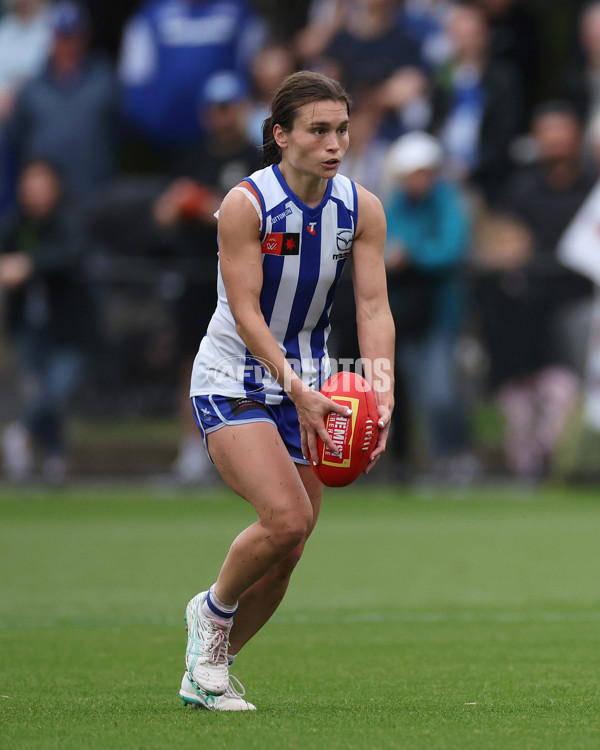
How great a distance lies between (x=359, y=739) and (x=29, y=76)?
12.3 meters

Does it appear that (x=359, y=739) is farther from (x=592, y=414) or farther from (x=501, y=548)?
(x=592, y=414)

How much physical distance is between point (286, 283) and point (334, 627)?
2.56 m

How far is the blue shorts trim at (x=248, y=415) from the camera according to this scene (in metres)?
5.69

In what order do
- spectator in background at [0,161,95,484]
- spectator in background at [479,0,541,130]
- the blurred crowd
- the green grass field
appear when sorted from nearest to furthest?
1. the green grass field
2. the blurred crowd
3. spectator in background at [0,161,95,484]
4. spectator in background at [479,0,541,130]

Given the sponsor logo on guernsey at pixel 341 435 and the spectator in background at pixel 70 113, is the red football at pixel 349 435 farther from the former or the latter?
the spectator in background at pixel 70 113

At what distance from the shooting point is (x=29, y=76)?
52.1 feet

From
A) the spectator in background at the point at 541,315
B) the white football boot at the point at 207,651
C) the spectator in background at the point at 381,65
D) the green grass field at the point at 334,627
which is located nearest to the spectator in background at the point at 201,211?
the green grass field at the point at 334,627

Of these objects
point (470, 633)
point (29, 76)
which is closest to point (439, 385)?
point (29, 76)

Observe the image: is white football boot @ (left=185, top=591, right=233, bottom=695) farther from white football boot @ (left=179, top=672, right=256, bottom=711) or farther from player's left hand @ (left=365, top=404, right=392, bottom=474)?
player's left hand @ (left=365, top=404, right=392, bottom=474)

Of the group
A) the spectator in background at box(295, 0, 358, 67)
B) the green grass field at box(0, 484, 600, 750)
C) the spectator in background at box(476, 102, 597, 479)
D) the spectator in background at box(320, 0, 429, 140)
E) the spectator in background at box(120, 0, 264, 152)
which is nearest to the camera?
the green grass field at box(0, 484, 600, 750)

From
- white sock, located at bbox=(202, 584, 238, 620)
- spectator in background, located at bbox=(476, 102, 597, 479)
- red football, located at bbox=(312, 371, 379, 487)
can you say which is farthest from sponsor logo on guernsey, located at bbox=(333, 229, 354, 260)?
spectator in background, located at bbox=(476, 102, 597, 479)

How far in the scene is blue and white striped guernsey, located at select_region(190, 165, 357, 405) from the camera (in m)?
5.69

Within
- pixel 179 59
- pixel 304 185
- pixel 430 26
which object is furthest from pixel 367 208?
pixel 430 26

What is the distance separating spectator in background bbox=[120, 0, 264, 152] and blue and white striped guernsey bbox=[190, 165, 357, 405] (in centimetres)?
981
